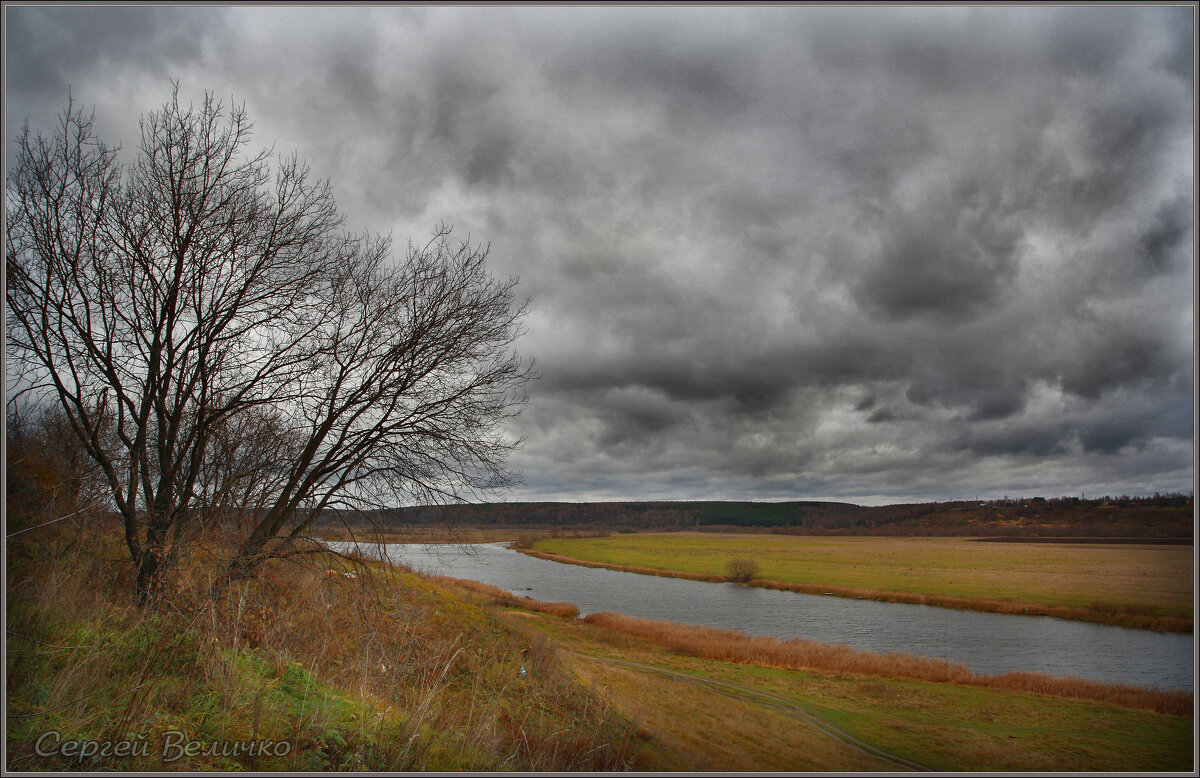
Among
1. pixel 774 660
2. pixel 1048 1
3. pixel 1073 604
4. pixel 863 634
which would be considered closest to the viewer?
pixel 1048 1

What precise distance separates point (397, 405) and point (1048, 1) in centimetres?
1130

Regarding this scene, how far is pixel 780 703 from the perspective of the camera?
22.4 meters

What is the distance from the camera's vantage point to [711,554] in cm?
11150

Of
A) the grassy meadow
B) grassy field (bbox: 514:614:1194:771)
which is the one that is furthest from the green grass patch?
the grassy meadow

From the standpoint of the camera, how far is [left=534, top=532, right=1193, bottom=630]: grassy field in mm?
51184

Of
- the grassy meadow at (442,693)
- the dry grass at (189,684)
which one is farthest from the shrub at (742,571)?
the dry grass at (189,684)

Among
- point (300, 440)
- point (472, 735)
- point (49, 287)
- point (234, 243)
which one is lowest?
point (472, 735)

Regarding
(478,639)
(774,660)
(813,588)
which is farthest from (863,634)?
(478,639)

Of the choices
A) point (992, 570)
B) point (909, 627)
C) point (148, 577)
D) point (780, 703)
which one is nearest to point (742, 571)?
point (909, 627)

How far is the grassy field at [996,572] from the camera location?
2015 inches

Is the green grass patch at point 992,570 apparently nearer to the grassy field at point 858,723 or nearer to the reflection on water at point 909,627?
the reflection on water at point 909,627

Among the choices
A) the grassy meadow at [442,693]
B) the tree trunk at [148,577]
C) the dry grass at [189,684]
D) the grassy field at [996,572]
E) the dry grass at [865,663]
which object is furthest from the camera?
the grassy field at [996,572]

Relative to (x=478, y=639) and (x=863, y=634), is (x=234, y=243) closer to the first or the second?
(x=478, y=639)

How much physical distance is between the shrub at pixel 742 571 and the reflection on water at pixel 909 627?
12.1 ft
